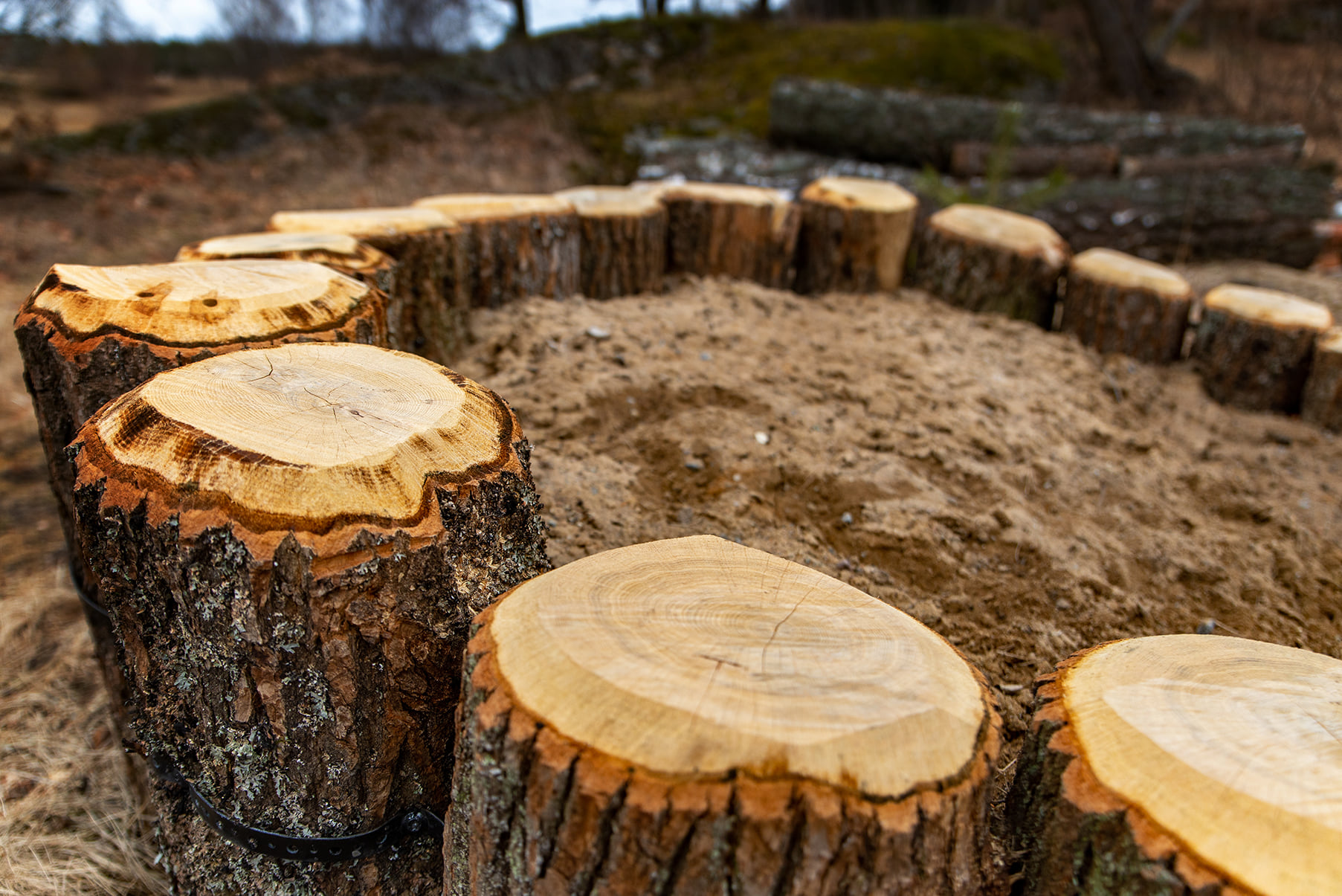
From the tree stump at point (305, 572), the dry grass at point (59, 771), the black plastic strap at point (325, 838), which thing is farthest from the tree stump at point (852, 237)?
the dry grass at point (59, 771)

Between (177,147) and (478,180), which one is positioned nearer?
(478,180)

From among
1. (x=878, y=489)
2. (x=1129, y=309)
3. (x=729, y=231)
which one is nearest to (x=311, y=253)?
(x=878, y=489)

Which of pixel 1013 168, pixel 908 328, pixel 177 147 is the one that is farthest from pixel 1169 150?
pixel 177 147

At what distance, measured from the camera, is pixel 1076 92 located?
9.41 m

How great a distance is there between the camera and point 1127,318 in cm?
328

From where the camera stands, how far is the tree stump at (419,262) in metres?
2.44

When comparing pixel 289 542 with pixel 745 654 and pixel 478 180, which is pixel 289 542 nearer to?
pixel 745 654

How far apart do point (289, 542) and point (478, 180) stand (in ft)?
24.1

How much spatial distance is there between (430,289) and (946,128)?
5320mm

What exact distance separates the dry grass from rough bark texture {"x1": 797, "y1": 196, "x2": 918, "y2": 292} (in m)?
3.04

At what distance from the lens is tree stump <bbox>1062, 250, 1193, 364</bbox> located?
127 inches

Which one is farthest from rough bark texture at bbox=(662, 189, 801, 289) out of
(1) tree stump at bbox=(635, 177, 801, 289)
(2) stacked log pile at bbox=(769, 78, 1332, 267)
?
(2) stacked log pile at bbox=(769, 78, 1332, 267)

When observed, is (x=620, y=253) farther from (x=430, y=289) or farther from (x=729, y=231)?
(x=430, y=289)

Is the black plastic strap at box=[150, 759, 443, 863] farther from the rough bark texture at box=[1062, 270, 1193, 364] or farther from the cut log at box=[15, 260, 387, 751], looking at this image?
the rough bark texture at box=[1062, 270, 1193, 364]
